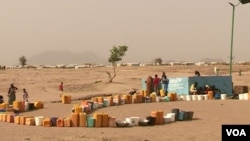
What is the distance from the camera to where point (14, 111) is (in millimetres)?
23844

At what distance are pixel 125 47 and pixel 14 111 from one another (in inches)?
1249

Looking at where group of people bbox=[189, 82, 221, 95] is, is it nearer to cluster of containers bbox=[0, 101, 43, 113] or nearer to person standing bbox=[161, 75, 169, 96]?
person standing bbox=[161, 75, 169, 96]

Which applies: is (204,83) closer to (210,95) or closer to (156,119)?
(210,95)

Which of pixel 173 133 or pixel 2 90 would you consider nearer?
pixel 173 133

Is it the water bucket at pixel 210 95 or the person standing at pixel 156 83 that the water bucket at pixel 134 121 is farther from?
the person standing at pixel 156 83

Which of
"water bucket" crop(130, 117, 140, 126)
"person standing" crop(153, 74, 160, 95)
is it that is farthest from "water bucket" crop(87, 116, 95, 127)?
"person standing" crop(153, 74, 160, 95)

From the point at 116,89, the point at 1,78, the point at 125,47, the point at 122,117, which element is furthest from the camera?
the point at 1,78

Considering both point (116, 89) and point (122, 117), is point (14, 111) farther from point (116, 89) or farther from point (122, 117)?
point (116, 89)

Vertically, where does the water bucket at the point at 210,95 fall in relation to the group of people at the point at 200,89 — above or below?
A: below

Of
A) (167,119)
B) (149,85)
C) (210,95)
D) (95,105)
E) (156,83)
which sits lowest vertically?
(167,119)

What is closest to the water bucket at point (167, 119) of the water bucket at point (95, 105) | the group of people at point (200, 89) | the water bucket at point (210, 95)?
the water bucket at point (95, 105)

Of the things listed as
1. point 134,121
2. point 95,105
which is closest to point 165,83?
point 95,105

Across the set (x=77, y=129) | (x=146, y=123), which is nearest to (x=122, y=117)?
(x=146, y=123)

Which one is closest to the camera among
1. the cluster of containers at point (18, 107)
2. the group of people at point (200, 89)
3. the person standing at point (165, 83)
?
the cluster of containers at point (18, 107)
